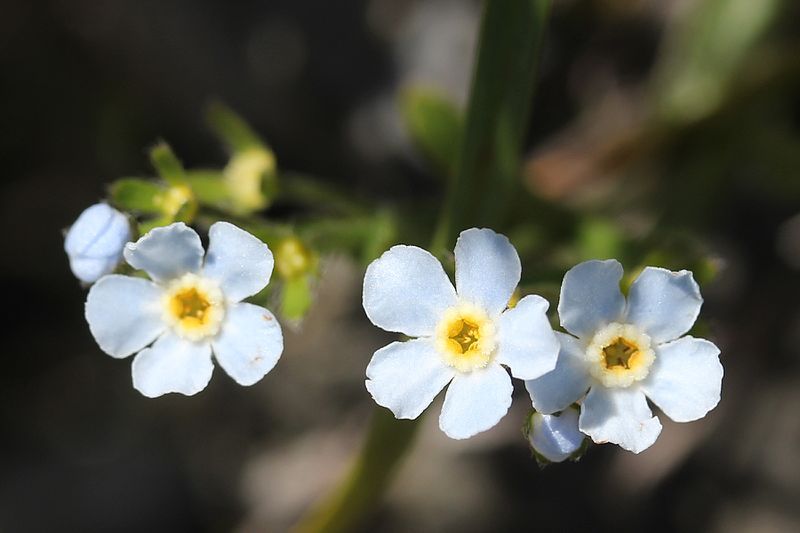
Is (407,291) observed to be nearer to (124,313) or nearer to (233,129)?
(124,313)

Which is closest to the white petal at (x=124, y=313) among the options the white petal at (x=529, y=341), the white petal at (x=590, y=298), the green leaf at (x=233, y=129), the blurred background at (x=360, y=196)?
the white petal at (x=529, y=341)

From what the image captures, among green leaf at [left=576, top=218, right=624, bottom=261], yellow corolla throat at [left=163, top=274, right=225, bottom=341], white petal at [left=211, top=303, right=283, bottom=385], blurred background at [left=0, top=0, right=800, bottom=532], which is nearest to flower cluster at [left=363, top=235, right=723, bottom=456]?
white petal at [left=211, top=303, right=283, bottom=385]

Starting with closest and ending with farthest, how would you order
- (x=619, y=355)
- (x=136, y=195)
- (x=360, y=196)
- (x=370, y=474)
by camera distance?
(x=619, y=355) < (x=136, y=195) < (x=370, y=474) < (x=360, y=196)

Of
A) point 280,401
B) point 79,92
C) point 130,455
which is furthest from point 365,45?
point 130,455

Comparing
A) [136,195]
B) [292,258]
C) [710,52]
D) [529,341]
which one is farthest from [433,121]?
[529,341]

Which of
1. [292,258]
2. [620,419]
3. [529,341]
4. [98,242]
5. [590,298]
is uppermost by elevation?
[292,258]

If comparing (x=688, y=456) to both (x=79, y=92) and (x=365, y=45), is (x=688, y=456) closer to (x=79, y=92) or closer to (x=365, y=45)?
(x=365, y=45)

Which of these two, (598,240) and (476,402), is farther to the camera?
(598,240)

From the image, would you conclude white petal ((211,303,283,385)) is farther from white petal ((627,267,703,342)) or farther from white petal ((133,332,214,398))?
white petal ((627,267,703,342))
